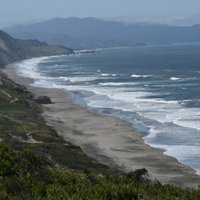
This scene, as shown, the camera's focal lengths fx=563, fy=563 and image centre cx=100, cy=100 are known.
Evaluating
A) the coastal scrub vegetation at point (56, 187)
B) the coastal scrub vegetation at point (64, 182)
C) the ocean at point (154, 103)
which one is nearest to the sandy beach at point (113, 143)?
the ocean at point (154, 103)

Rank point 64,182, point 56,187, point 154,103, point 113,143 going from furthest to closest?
1. point 154,103
2. point 113,143
3. point 64,182
4. point 56,187

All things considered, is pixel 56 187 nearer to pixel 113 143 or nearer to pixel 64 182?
pixel 64 182

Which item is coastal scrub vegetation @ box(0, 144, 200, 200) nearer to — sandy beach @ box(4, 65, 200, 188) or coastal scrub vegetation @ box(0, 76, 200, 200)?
coastal scrub vegetation @ box(0, 76, 200, 200)

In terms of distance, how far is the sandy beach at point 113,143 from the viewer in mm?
55125

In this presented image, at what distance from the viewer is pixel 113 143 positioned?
69.9m

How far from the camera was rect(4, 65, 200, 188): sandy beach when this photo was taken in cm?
5512

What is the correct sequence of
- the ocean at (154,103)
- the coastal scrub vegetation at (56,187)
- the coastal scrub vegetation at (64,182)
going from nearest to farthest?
the coastal scrub vegetation at (56,187) → the coastal scrub vegetation at (64,182) → the ocean at (154,103)

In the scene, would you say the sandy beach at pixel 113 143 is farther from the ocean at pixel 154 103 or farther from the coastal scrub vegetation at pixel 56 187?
the coastal scrub vegetation at pixel 56 187

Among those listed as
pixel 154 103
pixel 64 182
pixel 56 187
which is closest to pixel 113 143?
pixel 154 103

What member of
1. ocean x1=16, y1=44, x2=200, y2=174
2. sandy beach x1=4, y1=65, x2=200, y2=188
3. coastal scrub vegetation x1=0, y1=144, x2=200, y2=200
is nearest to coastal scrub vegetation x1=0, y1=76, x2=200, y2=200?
coastal scrub vegetation x1=0, y1=144, x2=200, y2=200

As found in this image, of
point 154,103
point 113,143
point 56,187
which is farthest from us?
point 154,103

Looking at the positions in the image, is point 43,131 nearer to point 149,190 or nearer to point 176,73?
point 149,190

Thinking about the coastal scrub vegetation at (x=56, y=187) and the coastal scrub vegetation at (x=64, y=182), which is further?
the coastal scrub vegetation at (x=64, y=182)

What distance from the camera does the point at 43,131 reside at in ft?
219
